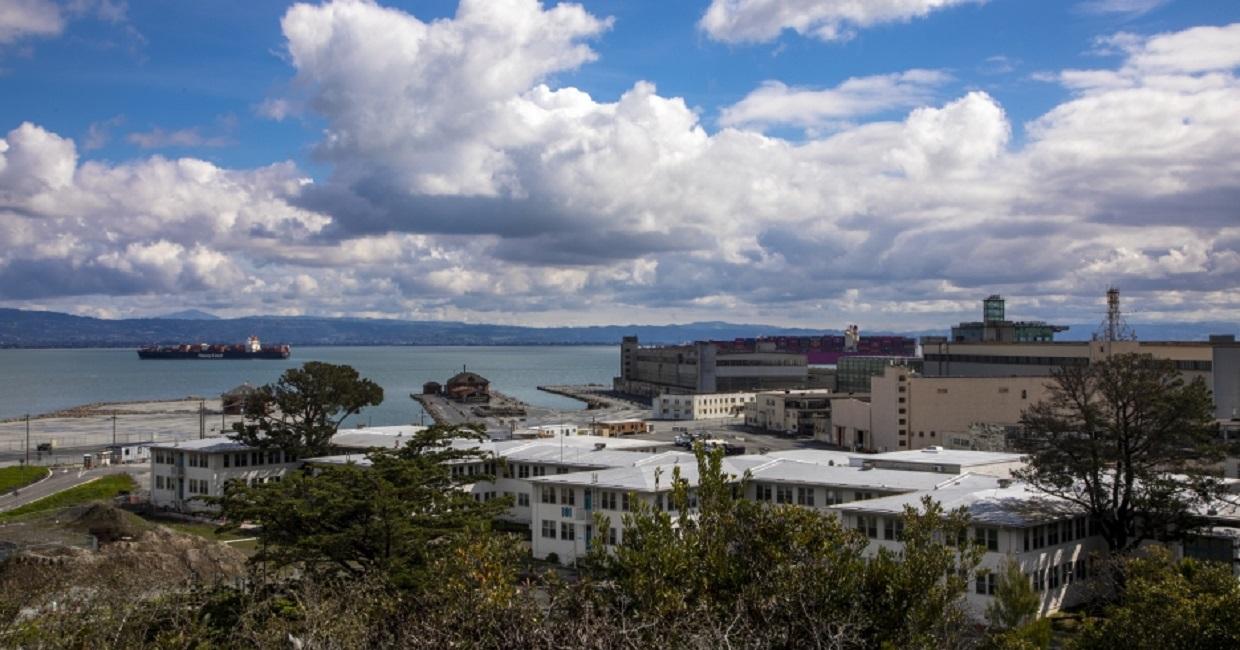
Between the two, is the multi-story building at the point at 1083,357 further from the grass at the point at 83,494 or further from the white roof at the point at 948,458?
the grass at the point at 83,494

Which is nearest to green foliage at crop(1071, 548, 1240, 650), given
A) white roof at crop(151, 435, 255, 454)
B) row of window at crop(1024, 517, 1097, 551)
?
row of window at crop(1024, 517, 1097, 551)

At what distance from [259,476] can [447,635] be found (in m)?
39.6

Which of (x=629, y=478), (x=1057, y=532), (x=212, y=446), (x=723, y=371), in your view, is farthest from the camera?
(x=723, y=371)

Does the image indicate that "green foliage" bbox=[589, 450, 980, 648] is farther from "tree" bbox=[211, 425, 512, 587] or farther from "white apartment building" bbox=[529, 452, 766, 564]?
"white apartment building" bbox=[529, 452, 766, 564]

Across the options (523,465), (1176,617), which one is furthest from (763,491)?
(1176,617)

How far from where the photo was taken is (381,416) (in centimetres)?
11662

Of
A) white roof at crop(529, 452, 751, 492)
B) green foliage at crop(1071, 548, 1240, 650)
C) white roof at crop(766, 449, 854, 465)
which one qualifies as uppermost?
green foliage at crop(1071, 548, 1240, 650)

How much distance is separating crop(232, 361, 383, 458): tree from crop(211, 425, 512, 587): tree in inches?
932

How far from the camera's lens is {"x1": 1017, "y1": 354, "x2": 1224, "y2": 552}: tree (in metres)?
28.0

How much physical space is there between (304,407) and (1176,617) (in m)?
42.5

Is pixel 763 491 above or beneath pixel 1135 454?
beneath

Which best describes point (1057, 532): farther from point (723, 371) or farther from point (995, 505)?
point (723, 371)

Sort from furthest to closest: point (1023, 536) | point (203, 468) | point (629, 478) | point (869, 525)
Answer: point (203, 468)
point (629, 478)
point (869, 525)
point (1023, 536)

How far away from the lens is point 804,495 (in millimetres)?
34844
